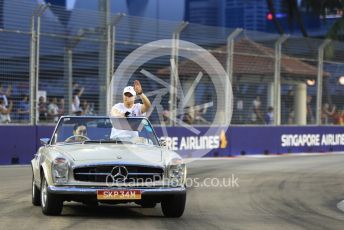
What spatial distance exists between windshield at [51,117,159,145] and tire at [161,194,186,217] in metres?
1.10

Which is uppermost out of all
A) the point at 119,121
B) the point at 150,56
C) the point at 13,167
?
the point at 150,56

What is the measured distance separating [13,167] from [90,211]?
9.30 m

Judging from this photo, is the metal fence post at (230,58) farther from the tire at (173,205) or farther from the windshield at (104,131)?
the tire at (173,205)

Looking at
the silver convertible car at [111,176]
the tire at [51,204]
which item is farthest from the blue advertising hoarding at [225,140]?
the tire at [51,204]

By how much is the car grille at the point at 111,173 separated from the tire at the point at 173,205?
1.12 feet

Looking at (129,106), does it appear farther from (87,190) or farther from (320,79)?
(320,79)

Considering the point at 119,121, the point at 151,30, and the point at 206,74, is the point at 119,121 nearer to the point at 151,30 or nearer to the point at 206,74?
the point at 151,30

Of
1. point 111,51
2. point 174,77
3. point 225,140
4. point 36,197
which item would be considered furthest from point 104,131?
point 225,140

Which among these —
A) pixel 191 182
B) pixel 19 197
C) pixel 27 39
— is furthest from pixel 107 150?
pixel 27 39

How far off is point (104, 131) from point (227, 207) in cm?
213

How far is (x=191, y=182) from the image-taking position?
15.9m

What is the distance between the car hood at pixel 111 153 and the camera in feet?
32.6

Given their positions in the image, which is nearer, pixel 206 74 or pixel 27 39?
pixel 27 39

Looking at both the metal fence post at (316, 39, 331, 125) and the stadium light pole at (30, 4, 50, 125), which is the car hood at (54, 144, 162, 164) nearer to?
the stadium light pole at (30, 4, 50, 125)
